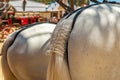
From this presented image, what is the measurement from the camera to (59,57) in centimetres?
143

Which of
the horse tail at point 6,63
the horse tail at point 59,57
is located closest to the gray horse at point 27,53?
the horse tail at point 6,63

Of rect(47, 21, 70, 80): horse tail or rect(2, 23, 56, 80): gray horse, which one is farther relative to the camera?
rect(2, 23, 56, 80): gray horse

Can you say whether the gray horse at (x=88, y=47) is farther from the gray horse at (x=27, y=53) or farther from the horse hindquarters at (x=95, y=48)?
the gray horse at (x=27, y=53)

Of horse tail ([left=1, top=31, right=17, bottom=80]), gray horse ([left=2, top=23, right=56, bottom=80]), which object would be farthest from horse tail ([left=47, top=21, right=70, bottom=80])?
horse tail ([left=1, top=31, right=17, bottom=80])

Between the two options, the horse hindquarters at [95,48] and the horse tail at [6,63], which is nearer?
the horse hindquarters at [95,48]

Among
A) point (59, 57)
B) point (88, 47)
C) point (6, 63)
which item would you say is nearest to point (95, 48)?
point (88, 47)

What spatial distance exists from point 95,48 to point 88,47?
0.03 m

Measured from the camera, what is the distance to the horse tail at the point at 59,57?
1422 millimetres

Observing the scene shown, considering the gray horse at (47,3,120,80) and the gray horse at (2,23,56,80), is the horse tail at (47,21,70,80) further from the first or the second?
the gray horse at (2,23,56,80)

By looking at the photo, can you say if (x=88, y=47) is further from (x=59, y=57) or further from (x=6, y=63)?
(x=6, y=63)

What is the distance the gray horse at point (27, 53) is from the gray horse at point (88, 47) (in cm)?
38

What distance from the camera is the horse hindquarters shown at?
1387 millimetres

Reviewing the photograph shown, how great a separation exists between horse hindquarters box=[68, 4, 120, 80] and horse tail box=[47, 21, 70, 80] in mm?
28

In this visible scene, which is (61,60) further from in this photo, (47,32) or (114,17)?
(47,32)
